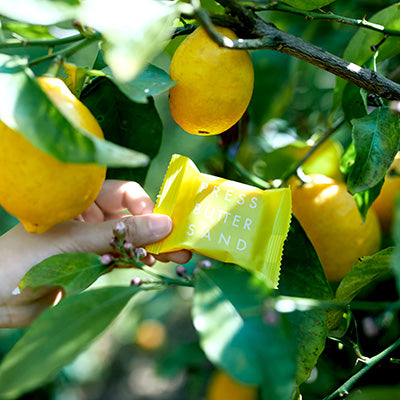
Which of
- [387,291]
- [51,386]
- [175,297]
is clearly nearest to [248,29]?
[387,291]

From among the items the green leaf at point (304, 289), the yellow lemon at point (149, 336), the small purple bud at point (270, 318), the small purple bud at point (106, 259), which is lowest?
the yellow lemon at point (149, 336)

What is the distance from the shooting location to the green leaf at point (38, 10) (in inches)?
17.0

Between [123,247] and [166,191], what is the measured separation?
0.39 feet

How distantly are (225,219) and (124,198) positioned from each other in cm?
22

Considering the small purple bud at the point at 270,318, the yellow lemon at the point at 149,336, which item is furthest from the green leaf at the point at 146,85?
the yellow lemon at the point at 149,336

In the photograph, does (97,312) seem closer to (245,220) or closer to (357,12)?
(245,220)

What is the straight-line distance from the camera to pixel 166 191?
644mm

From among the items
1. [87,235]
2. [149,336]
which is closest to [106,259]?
[87,235]

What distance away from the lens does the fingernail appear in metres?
0.60

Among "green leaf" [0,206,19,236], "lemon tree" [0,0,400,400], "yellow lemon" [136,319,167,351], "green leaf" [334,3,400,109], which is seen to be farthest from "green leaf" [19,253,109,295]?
"yellow lemon" [136,319,167,351]

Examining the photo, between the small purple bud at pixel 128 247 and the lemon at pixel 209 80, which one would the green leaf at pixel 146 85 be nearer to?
the lemon at pixel 209 80

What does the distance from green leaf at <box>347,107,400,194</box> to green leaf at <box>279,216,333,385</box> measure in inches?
4.7

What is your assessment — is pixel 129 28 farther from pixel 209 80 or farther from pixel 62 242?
pixel 62 242

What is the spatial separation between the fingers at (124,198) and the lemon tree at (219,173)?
19 mm
